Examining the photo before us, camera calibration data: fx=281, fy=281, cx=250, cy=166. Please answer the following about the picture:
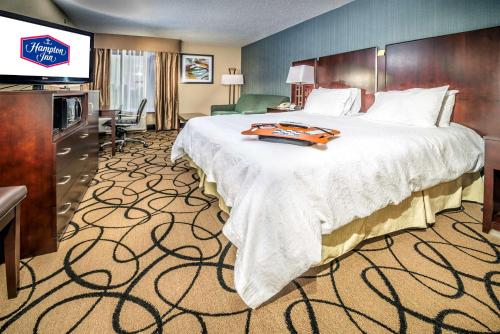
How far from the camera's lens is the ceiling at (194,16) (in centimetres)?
415

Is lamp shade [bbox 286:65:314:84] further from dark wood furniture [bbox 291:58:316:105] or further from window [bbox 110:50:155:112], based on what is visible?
window [bbox 110:50:155:112]

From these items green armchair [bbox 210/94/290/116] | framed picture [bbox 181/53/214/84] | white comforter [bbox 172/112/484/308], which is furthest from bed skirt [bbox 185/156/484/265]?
framed picture [bbox 181/53/214/84]

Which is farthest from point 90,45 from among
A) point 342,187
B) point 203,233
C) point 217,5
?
point 342,187

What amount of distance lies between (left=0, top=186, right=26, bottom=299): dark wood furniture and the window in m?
5.77

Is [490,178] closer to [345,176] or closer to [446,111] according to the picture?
[446,111]

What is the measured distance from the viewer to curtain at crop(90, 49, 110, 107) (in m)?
6.26

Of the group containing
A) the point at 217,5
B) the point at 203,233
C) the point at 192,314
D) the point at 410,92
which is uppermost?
the point at 217,5

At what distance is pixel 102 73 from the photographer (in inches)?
250

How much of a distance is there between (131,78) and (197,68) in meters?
1.64

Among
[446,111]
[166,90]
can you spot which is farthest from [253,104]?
[446,111]

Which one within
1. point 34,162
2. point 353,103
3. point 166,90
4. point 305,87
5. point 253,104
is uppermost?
point 166,90

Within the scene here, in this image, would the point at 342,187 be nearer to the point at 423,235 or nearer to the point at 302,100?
the point at 423,235

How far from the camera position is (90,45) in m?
3.09

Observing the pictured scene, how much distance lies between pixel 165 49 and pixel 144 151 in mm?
3306
